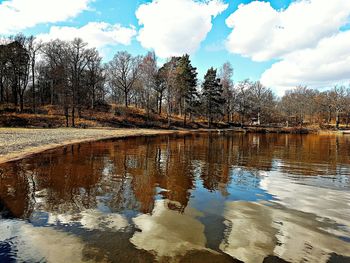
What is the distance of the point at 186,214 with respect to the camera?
26.8ft

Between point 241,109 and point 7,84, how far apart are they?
203 ft

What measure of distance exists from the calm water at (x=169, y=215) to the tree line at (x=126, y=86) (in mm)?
42495

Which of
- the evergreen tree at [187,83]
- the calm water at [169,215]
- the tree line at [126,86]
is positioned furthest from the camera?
the evergreen tree at [187,83]

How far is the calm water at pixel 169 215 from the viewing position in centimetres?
580

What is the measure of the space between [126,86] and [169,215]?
6711cm

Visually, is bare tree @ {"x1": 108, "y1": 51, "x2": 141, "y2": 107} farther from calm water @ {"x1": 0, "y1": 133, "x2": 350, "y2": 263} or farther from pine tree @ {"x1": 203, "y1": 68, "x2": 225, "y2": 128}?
calm water @ {"x1": 0, "y1": 133, "x2": 350, "y2": 263}

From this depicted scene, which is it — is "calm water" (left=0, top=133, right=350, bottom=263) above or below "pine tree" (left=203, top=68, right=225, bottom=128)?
below

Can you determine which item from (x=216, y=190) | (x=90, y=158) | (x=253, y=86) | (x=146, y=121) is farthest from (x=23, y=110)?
(x=253, y=86)

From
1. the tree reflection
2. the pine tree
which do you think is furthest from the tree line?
the tree reflection

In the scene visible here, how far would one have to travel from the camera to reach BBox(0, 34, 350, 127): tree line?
55.4m

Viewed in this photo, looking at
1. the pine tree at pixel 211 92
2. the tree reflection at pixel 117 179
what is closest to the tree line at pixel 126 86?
the pine tree at pixel 211 92

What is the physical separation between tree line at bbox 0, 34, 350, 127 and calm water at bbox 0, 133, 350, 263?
4250 centimetres

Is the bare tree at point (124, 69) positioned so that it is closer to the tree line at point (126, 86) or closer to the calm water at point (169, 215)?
the tree line at point (126, 86)

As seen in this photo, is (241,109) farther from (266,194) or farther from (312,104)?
(266,194)
